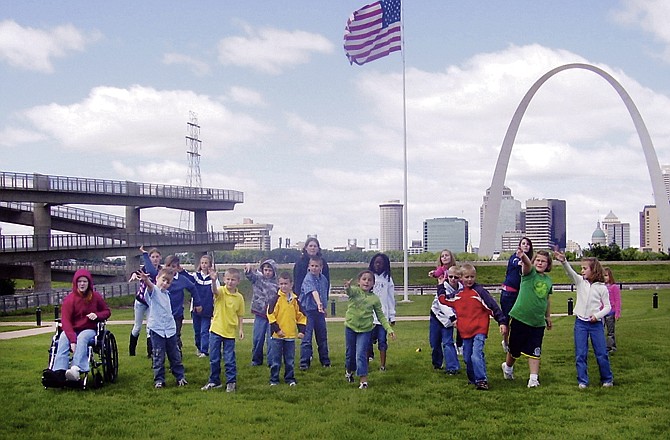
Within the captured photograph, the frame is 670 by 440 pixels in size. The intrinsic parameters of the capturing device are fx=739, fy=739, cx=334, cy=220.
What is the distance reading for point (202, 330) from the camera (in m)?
12.0

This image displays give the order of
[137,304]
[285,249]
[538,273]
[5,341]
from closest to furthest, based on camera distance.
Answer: [538,273] → [137,304] → [5,341] → [285,249]

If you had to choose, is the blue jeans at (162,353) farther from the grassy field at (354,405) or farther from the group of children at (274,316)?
the grassy field at (354,405)

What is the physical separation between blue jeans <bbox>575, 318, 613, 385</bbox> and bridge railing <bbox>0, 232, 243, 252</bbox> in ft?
114

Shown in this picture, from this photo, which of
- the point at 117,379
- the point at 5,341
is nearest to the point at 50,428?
the point at 117,379

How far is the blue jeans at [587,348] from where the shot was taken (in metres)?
9.79

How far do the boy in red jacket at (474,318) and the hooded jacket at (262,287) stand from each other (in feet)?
9.05

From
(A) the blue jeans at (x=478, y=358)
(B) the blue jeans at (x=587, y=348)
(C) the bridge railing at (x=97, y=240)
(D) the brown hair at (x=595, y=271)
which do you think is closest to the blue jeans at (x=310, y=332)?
(A) the blue jeans at (x=478, y=358)

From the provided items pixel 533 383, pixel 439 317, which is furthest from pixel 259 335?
pixel 533 383

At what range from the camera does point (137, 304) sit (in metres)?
12.1

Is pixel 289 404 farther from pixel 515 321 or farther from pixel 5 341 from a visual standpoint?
pixel 5 341

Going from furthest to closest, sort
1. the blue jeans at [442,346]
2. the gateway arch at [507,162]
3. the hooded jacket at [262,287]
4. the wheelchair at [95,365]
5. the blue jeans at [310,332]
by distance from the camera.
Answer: the gateway arch at [507,162]
the blue jeans at [310,332]
the hooded jacket at [262,287]
the blue jeans at [442,346]
the wheelchair at [95,365]

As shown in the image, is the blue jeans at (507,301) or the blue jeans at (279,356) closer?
the blue jeans at (279,356)

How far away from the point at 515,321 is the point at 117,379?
5.66m

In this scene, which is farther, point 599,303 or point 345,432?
point 599,303
